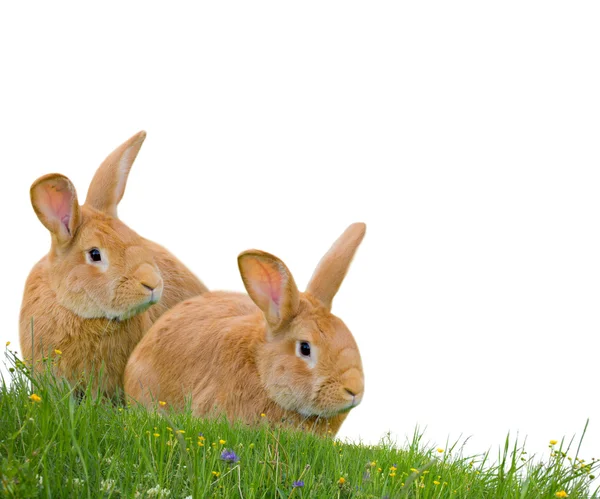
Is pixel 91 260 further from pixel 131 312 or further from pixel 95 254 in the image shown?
pixel 131 312

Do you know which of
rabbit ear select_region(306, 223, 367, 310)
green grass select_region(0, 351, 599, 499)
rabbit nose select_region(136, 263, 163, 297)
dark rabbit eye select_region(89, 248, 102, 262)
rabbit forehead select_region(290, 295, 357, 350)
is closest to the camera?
green grass select_region(0, 351, 599, 499)

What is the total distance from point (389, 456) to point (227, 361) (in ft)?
5.33

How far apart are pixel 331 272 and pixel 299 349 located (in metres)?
0.72

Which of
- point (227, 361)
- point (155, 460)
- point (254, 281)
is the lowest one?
point (155, 460)

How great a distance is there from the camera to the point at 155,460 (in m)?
4.20

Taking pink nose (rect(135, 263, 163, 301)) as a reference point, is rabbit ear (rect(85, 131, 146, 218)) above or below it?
above

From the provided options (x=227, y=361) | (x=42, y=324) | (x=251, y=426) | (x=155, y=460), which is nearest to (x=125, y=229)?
(x=42, y=324)

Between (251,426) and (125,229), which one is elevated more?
(125,229)

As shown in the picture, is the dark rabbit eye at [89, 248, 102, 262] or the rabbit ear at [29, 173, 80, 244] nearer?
the rabbit ear at [29, 173, 80, 244]

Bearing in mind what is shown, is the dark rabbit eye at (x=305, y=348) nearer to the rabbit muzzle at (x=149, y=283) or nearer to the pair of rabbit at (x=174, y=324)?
the pair of rabbit at (x=174, y=324)

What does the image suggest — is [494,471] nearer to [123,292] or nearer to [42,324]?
[123,292]

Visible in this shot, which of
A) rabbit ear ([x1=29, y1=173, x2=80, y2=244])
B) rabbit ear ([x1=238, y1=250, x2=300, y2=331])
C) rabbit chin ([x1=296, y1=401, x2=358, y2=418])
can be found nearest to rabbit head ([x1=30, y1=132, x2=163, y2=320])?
rabbit ear ([x1=29, y1=173, x2=80, y2=244])

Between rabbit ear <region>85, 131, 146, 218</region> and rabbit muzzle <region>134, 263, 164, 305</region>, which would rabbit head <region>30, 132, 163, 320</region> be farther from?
rabbit ear <region>85, 131, 146, 218</region>

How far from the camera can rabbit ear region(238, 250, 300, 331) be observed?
19.4ft
